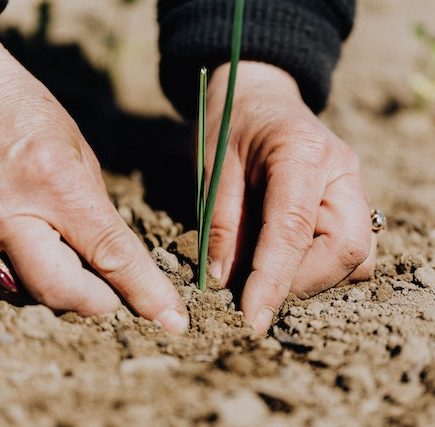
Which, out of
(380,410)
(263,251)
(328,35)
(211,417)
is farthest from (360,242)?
(328,35)

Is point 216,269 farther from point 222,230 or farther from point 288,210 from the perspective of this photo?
point 288,210

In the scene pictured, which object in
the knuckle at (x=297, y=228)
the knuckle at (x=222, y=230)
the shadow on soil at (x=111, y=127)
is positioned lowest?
the shadow on soil at (x=111, y=127)

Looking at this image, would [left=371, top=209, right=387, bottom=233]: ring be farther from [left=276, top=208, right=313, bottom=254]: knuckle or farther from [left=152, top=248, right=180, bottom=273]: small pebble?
[left=152, top=248, right=180, bottom=273]: small pebble

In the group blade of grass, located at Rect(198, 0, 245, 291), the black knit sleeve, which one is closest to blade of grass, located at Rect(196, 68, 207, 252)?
blade of grass, located at Rect(198, 0, 245, 291)

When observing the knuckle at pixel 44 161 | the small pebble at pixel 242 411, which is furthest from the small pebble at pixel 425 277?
the knuckle at pixel 44 161

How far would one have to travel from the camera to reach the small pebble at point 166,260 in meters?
1.31

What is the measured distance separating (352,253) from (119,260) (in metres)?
0.55

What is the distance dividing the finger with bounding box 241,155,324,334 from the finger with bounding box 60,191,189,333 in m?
0.16

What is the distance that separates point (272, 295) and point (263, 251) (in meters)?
0.10

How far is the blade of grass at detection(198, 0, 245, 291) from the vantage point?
982mm

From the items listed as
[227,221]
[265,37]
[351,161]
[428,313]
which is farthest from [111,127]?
[428,313]

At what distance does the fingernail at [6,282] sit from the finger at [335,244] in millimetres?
618

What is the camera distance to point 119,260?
1110 mm

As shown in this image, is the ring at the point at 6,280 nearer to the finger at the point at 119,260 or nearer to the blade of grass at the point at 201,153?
the finger at the point at 119,260
